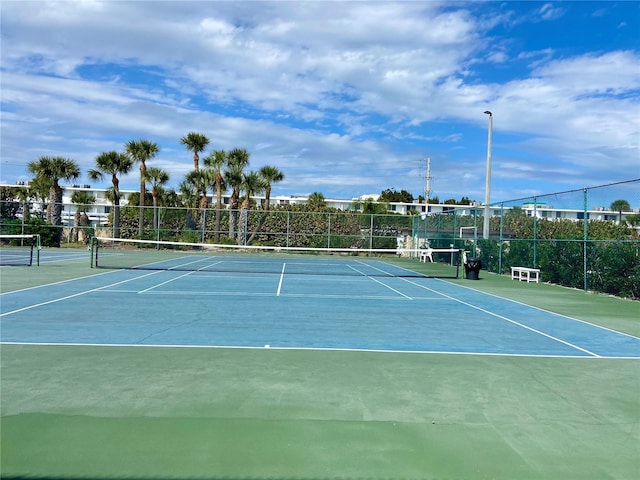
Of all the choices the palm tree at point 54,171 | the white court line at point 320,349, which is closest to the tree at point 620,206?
the white court line at point 320,349

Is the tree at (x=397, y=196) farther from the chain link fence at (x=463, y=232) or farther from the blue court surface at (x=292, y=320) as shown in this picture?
the blue court surface at (x=292, y=320)

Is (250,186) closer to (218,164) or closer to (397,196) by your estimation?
(218,164)

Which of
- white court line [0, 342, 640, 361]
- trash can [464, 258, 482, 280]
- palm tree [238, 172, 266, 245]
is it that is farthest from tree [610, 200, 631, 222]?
palm tree [238, 172, 266, 245]

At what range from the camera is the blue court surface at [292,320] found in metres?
8.36

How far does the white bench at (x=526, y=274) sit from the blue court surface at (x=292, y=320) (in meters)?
5.51

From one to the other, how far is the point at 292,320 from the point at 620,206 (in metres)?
10.7

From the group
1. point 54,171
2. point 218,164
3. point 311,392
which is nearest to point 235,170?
point 218,164

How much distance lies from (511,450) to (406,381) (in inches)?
77.2

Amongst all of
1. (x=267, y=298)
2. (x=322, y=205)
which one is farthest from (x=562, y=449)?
(x=322, y=205)

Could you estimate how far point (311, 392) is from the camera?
5824 mm

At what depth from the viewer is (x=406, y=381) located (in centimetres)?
636

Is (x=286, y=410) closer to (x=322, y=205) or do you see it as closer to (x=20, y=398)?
(x=20, y=398)

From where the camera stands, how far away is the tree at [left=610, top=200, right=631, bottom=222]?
15579mm

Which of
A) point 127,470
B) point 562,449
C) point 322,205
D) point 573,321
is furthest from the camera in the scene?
point 322,205
